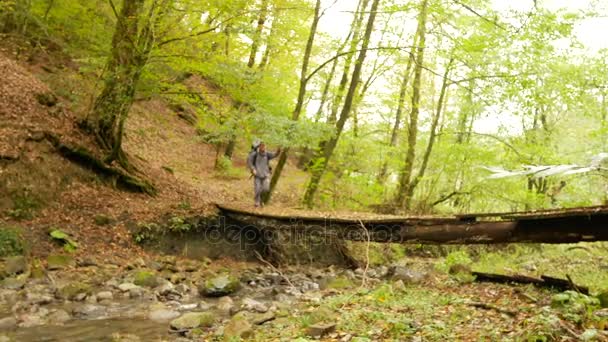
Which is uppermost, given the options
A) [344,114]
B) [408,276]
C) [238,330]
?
[344,114]

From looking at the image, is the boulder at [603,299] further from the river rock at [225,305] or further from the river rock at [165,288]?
the river rock at [165,288]

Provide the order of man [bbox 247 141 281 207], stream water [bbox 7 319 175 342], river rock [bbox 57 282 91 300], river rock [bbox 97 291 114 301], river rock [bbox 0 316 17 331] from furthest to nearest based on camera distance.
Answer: man [bbox 247 141 281 207], river rock [bbox 97 291 114 301], river rock [bbox 57 282 91 300], river rock [bbox 0 316 17 331], stream water [bbox 7 319 175 342]

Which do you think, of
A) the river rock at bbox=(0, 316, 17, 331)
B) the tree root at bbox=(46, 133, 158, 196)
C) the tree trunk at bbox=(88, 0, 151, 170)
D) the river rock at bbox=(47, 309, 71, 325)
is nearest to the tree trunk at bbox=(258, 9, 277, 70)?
the tree trunk at bbox=(88, 0, 151, 170)

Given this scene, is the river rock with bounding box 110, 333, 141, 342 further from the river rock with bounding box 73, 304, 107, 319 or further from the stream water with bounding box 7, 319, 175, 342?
the river rock with bounding box 73, 304, 107, 319

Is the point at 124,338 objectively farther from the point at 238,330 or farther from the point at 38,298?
the point at 38,298

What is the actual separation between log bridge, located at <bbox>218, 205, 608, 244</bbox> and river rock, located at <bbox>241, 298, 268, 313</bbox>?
259cm

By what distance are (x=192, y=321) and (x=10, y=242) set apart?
437cm

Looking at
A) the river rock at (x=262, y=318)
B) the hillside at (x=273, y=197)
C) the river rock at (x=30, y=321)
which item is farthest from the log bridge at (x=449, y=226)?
the river rock at (x=30, y=321)

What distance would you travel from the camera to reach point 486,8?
14.8 meters

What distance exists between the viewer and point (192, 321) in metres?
7.41

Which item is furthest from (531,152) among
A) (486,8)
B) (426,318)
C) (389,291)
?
(426,318)

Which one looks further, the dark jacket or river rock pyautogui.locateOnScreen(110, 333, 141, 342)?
the dark jacket

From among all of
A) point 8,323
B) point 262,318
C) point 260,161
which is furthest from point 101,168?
point 262,318

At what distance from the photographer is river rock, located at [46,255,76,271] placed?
932 cm
